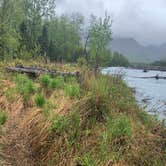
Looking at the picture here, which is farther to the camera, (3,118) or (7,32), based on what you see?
(7,32)

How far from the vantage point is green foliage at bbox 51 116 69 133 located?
19.2ft

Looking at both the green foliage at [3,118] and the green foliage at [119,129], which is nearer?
the green foliage at [119,129]

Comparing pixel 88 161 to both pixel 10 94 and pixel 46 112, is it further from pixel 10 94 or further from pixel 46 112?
pixel 10 94

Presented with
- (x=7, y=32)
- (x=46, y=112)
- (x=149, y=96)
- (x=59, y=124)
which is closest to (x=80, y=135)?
(x=59, y=124)

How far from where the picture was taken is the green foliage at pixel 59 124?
19.2 ft

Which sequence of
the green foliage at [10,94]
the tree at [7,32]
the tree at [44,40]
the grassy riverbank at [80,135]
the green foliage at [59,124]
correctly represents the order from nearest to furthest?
the grassy riverbank at [80,135] < the green foliage at [59,124] < the green foliage at [10,94] < the tree at [7,32] < the tree at [44,40]

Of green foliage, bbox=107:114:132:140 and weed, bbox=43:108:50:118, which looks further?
weed, bbox=43:108:50:118

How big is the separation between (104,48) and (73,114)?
123 feet

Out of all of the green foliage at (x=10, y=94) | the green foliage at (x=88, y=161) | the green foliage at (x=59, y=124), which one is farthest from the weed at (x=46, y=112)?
the green foliage at (x=10, y=94)

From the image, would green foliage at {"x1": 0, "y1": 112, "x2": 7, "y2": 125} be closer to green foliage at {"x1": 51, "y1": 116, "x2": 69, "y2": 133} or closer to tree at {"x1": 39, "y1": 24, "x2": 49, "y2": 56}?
green foliage at {"x1": 51, "y1": 116, "x2": 69, "y2": 133}

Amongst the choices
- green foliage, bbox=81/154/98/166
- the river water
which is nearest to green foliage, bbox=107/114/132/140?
green foliage, bbox=81/154/98/166

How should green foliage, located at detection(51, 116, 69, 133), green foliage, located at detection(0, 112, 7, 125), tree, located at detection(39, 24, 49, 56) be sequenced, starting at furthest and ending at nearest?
tree, located at detection(39, 24, 49, 56)
green foliage, located at detection(0, 112, 7, 125)
green foliage, located at detection(51, 116, 69, 133)

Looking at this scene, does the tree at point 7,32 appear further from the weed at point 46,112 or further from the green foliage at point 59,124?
the green foliage at point 59,124

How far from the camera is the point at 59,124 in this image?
5938mm
